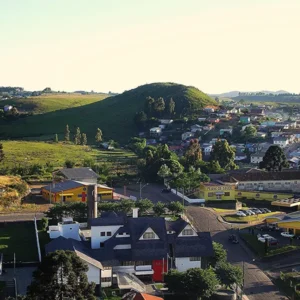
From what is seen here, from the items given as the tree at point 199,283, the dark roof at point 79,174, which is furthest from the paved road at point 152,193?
the tree at point 199,283

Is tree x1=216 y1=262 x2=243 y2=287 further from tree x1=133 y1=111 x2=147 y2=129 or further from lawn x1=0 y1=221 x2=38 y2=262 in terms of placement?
tree x1=133 y1=111 x2=147 y2=129

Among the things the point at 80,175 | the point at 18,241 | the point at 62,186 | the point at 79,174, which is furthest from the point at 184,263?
the point at 79,174

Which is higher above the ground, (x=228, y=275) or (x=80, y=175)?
(x=80, y=175)

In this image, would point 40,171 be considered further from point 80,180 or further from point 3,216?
point 3,216

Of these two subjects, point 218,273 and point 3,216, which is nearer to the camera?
point 218,273

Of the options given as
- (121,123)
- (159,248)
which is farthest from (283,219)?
(121,123)

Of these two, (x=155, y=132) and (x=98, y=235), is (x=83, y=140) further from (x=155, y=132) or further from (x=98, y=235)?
(x=98, y=235)
